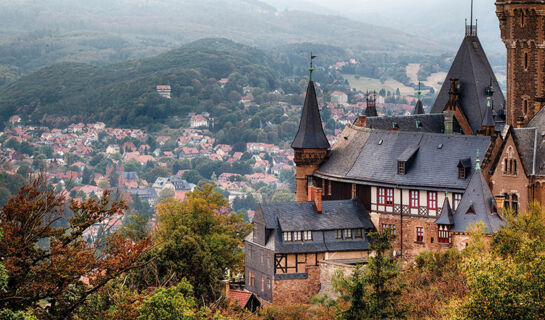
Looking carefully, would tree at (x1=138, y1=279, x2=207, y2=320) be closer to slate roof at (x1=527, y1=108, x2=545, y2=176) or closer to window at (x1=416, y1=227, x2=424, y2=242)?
window at (x1=416, y1=227, x2=424, y2=242)

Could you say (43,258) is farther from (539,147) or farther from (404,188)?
(539,147)

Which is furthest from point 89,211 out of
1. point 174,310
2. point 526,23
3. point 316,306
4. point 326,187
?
point 526,23

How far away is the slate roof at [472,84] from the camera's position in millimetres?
79312

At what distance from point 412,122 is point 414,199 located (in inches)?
621

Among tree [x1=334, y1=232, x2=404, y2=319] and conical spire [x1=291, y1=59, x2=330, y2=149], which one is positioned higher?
conical spire [x1=291, y1=59, x2=330, y2=149]

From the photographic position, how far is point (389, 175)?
6469cm

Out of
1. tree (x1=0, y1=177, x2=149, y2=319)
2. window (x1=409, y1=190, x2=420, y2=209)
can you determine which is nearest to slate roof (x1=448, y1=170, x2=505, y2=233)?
window (x1=409, y1=190, x2=420, y2=209)

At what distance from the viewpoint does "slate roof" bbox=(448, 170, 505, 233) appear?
58.0m

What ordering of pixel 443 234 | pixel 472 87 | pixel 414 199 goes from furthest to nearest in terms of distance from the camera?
pixel 472 87 → pixel 414 199 → pixel 443 234

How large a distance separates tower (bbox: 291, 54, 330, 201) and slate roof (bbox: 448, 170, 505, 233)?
46.7 ft

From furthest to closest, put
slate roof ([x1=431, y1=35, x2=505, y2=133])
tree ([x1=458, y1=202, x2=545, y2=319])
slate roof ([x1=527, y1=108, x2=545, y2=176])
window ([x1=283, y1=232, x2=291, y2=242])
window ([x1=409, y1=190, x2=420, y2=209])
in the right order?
1. slate roof ([x1=431, y1=35, x2=505, y2=133])
2. window ([x1=409, y1=190, x2=420, y2=209])
3. window ([x1=283, y1=232, x2=291, y2=242])
4. slate roof ([x1=527, y1=108, x2=545, y2=176])
5. tree ([x1=458, y1=202, x2=545, y2=319])

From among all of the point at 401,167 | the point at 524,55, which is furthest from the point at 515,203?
the point at 524,55

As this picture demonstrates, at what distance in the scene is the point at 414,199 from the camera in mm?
63219

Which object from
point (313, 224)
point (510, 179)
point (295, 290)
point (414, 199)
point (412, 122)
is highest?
point (412, 122)
